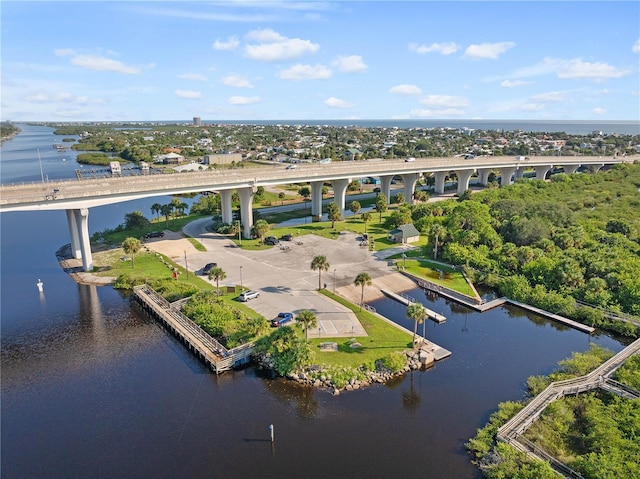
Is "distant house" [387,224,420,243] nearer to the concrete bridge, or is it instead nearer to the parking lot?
the parking lot

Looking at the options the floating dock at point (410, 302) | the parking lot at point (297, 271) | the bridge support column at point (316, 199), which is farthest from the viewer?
the bridge support column at point (316, 199)

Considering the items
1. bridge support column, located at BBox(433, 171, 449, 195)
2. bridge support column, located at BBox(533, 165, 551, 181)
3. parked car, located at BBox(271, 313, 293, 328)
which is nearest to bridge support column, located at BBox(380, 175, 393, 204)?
bridge support column, located at BBox(433, 171, 449, 195)

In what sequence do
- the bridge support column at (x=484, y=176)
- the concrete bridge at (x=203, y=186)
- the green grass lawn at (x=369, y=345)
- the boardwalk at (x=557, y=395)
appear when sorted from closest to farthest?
the boardwalk at (x=557, y=395), the green grass lawn at (x=369, y=345), the concrete bridge at (x=203, y=186), the bridge support column at (x=484, y=176)

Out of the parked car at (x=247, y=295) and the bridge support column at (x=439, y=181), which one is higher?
the bridge support column at (x=439, y=181)

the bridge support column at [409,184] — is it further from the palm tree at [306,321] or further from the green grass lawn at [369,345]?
the palm tree at [306,321]

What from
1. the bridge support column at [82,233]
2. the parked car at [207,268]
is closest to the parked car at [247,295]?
the parked car at [207,268]

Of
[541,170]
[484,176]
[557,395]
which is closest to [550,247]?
[557,395]
